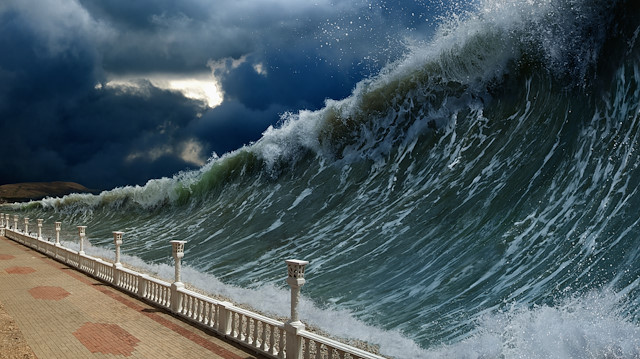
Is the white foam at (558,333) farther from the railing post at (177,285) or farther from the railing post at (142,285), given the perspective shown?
the railing post at (142,285)

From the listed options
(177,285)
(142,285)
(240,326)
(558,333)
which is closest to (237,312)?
(240,326)

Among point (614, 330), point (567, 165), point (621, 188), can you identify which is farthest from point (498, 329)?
point (567, 165)

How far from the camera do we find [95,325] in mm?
8828

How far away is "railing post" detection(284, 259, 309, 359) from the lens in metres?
6.33

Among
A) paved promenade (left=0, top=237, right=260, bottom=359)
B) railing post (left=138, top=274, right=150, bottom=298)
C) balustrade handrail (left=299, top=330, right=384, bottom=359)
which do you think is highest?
balustrade handrail (left=299, top=330, right=384, bottom=359)

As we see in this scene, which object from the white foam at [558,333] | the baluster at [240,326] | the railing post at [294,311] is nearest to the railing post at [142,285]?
the baluster at [240,326]

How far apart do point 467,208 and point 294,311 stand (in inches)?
328

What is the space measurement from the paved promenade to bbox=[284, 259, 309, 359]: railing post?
101 centimetres

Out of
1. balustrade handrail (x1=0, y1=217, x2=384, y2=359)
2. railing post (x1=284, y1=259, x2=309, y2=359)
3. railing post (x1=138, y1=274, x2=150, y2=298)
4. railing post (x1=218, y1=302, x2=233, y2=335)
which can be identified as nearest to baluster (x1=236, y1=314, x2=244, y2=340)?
balustrade handrail (x1=0, y1=217, x2=384, y2=359)

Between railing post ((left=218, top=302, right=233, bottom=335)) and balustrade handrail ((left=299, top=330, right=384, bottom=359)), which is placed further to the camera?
railing post ((left=218, top=302, right=233, bottom=335))

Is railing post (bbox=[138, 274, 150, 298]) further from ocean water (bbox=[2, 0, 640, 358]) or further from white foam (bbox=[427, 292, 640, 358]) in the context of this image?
white foam (bbox=[427, 292, 640, 358])

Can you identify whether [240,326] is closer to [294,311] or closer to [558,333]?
[294,311]

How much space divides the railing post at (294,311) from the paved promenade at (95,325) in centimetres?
101

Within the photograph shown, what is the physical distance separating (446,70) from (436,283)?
455 inches
